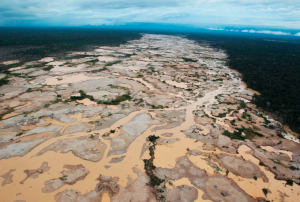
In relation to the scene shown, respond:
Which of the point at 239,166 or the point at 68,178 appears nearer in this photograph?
the point at 68,178

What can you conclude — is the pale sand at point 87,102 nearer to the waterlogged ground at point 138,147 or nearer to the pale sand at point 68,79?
the waterlogged ground at point 138,147

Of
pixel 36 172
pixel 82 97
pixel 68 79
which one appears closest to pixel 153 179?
pixel 36 172

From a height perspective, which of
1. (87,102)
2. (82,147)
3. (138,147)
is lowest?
(138,147)

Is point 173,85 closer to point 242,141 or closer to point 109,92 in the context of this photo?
point 109,92

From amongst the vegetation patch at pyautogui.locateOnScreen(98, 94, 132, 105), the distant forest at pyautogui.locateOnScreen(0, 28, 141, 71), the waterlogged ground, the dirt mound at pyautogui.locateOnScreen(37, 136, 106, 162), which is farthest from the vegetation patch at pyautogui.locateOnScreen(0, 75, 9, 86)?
the dirt mound at pyautogui.locateOnScreen(37, 136, 106, 162)

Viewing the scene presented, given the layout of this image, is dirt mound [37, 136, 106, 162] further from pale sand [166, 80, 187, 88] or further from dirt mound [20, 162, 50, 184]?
pale sand [166, 80, 187, 88]

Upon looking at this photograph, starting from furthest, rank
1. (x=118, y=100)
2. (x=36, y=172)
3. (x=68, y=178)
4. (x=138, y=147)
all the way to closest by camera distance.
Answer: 1. (x=118, y=100)
2. (x=138, y=147)
3. (x=36, y=172)
4. (x=68, y=178)

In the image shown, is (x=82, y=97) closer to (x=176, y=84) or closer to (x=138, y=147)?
(x=138, y=147)

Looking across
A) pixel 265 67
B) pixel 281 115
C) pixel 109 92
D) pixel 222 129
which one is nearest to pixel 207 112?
pixel 222 129

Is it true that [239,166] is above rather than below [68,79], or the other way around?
below
